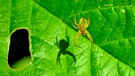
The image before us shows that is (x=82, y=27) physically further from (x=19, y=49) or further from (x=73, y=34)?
(x=19, y=49)

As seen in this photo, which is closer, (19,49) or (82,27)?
(82,27)

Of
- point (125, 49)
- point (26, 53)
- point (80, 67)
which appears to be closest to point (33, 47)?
point (26, 53)

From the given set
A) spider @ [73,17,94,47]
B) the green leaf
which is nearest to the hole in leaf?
the green leaf

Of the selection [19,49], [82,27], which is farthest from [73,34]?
[19,49]

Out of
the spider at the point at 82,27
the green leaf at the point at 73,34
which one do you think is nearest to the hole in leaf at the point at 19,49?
the green leaf at the point at 73,34

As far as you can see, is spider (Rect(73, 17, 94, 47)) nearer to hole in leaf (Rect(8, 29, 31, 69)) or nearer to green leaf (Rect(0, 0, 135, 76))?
green leaf (Rect(0, 0, 135, 76))
